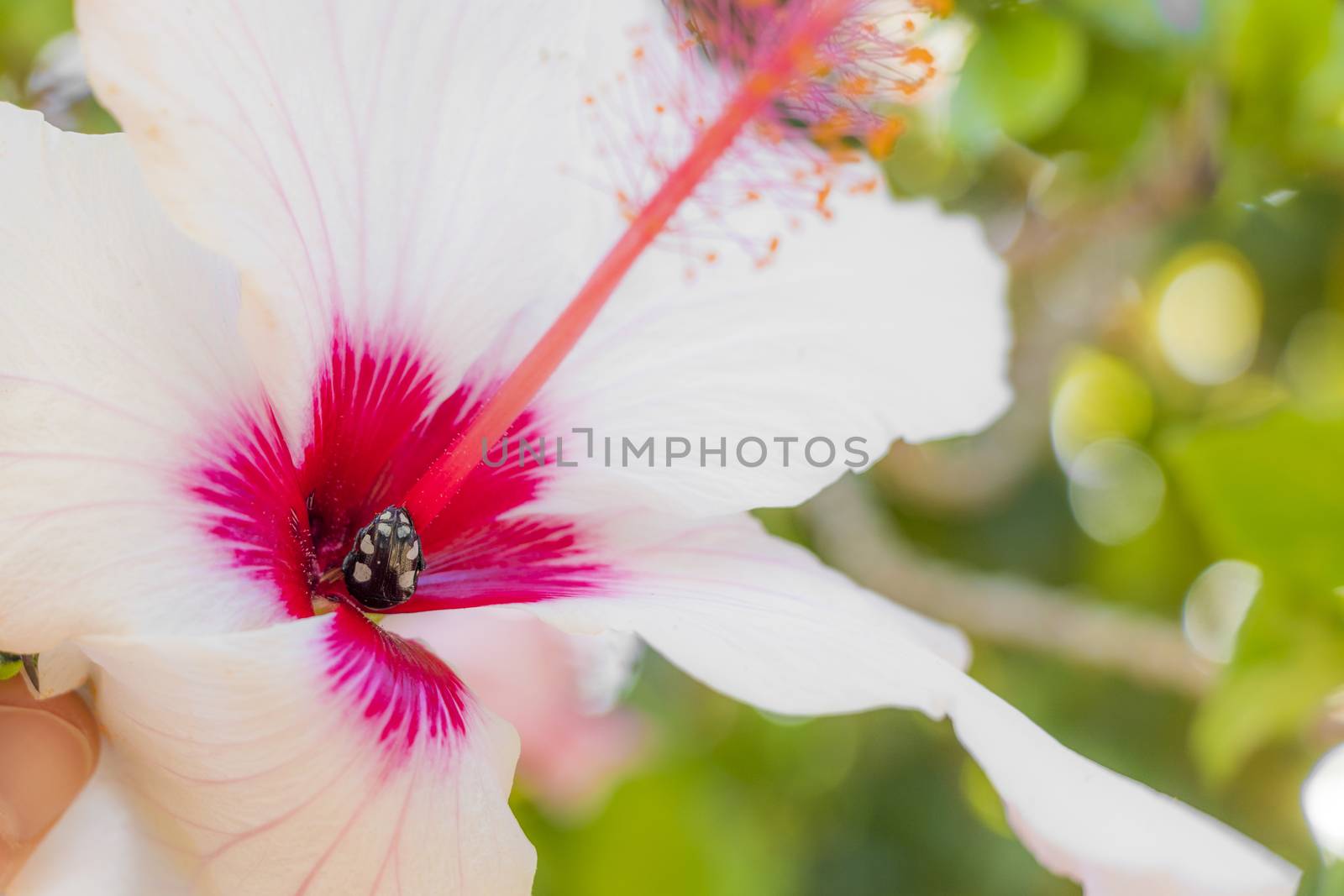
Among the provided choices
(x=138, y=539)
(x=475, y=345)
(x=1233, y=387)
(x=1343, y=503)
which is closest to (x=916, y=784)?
(x=1233, y=387)

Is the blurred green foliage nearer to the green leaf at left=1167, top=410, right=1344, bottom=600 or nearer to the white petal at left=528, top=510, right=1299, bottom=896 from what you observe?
the green leaf at left=1167, top=410, right=1344, bottom=600

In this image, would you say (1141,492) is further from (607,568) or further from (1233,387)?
(607,568)

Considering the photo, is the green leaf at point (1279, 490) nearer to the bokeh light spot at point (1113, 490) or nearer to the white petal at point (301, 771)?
the white petal at point (301, 771)

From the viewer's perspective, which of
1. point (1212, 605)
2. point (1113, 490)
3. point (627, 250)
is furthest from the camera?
point (1113, 490)

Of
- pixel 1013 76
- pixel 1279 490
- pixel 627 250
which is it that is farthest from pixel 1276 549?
pixel 627 250

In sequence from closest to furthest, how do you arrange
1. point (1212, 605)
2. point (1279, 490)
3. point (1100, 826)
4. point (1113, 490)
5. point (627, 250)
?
point (1100, 826) < point (627, 250) < point (1279, 490) < point (1212, 605) < point (1113, 490)

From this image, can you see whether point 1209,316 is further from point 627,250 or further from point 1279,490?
point 627,250

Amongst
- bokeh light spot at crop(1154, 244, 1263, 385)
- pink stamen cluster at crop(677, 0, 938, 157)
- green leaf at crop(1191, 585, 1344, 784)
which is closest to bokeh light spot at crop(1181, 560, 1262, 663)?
bokeh light spot at crop(1154, 244, 1263, 385)
